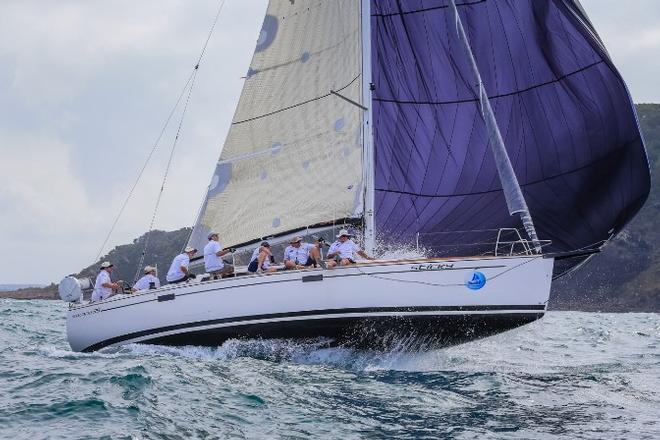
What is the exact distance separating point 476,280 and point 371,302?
5.34 feet

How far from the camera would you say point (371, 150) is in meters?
14.4

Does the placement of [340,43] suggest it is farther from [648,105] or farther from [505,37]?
[648,105]

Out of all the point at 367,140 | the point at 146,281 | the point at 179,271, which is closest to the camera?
the point at 367,140

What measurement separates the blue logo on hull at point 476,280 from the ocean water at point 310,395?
1.18m

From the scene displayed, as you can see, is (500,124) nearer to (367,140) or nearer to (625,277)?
(367,140)

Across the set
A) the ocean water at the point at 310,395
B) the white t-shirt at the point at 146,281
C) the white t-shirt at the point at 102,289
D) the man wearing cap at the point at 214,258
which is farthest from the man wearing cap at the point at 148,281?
the ocean water at the point at 310,395

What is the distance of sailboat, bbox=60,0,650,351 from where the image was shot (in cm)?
1326

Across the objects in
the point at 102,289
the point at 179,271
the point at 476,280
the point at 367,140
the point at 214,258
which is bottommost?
the point at 476,280

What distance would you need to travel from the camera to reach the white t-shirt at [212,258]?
14.6 metres

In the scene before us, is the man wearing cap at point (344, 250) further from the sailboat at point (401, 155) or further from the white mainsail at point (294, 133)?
the white mainsail at point (294, 133)

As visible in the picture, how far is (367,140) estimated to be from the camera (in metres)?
14.5

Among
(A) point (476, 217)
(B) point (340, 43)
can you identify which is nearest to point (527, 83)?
(A) point (476, 217)

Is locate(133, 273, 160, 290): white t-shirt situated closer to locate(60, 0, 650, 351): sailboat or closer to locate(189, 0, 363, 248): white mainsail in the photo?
locate(60, 0, 650, 351): sailboat

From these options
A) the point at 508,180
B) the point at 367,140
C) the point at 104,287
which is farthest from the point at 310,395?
the point at 104,287
